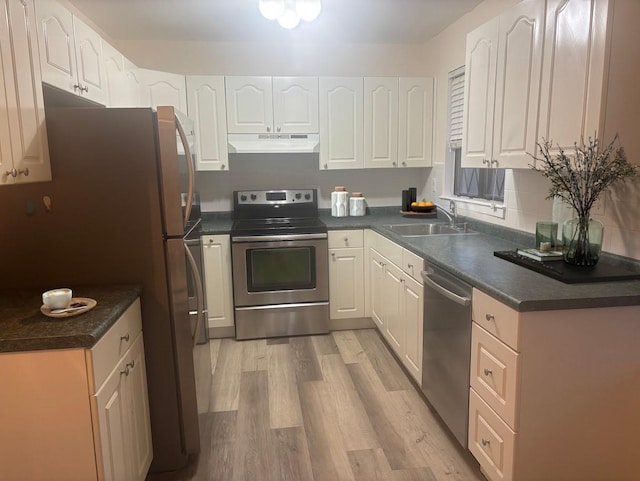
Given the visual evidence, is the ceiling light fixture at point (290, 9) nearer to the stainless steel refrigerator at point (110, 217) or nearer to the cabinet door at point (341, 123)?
the stainless steel refrigerator at point (110, 217)

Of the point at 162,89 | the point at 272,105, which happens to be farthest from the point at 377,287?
the point at 162,89

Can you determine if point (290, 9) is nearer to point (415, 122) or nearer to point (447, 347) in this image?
point (415, 122)

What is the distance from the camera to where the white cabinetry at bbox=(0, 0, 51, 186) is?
1487mm

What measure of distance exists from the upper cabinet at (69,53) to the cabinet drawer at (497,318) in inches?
77.8

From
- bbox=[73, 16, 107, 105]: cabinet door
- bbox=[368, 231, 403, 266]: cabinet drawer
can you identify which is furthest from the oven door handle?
bbox=[73, 16, 107, 105]: cabinet door

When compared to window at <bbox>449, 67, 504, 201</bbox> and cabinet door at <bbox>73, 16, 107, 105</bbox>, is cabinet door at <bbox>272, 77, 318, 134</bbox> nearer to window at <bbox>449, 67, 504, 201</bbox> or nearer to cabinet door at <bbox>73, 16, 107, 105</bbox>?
window at <bbox>449, 67, 504, 201</bbox>

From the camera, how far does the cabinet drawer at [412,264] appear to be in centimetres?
257

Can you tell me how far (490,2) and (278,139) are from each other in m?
1.86

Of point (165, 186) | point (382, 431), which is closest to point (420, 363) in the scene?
point (382, 431)

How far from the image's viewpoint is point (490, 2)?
300 centimetres

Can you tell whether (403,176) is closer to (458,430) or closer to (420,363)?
(420,363)

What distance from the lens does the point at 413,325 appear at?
2.71 metres

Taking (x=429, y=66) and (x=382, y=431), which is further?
(x=429, y=66)

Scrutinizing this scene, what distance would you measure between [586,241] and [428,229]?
5.43 feet
